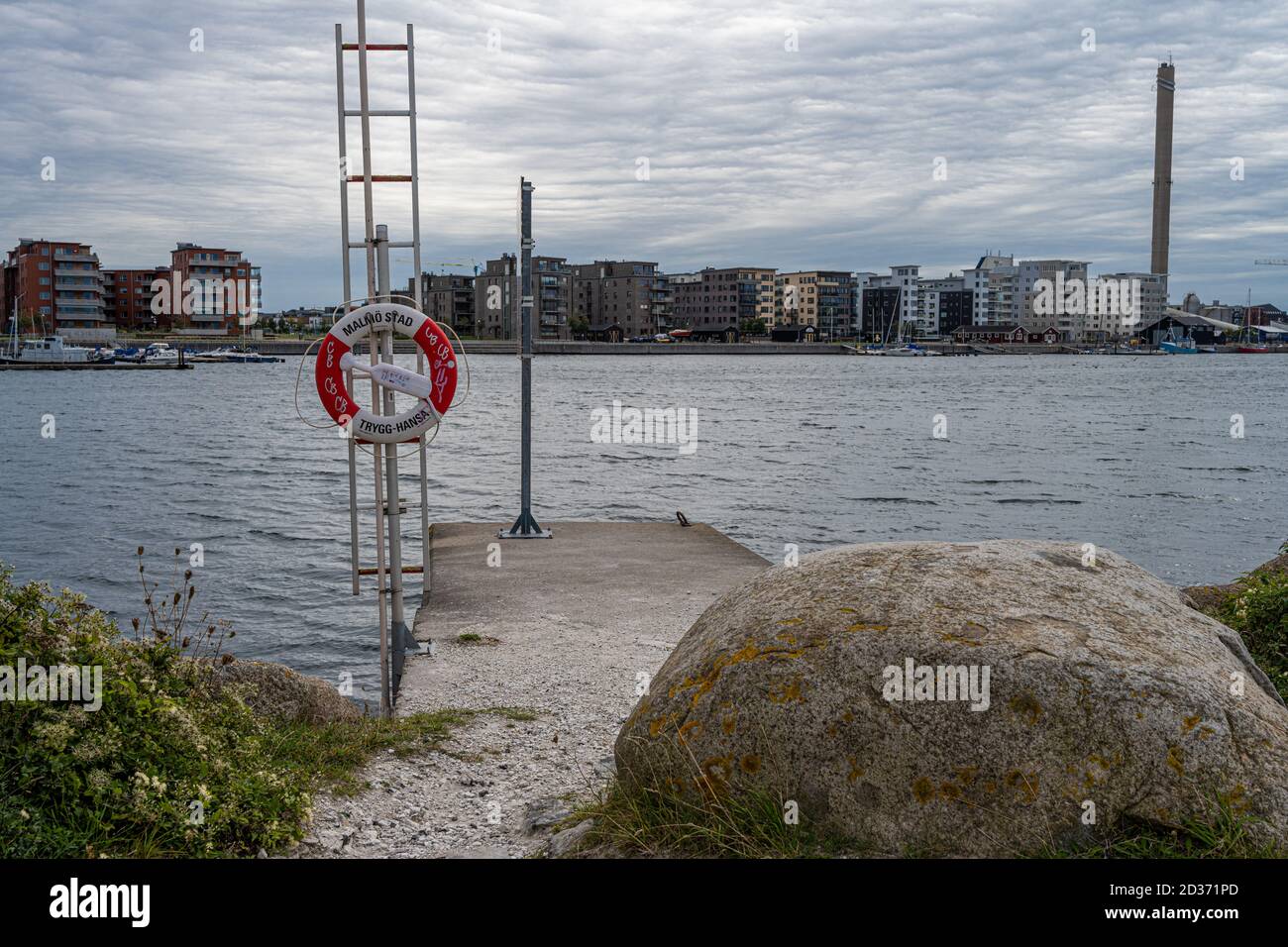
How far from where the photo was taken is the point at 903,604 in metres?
4.65

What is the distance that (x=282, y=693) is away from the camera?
24.1ft

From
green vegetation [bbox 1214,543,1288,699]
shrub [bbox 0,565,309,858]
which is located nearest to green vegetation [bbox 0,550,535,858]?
shrub [bbox 0,565,309,858]

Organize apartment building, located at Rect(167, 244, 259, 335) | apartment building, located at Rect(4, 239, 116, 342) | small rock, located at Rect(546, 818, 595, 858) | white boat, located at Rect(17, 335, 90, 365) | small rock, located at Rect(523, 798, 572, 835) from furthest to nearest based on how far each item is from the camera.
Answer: apartment building, located at Rect(167, 244, 259, 335) < apartment building, located at Rect(4, 239, 116, 342) < white boat, located at Rect(17, 335, 90, 365) < small rock, located at Rect(523, 798, 572, 835) < small rock, located at Rect(546, 818, 595, 858)

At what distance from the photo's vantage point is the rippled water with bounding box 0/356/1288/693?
824 inches

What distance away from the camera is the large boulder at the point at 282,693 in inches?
280

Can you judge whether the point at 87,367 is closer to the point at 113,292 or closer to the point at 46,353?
the point at 46,353

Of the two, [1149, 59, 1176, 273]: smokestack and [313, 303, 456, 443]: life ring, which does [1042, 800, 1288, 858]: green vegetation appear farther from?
[1149, 59, 1176, 273]: smokestack

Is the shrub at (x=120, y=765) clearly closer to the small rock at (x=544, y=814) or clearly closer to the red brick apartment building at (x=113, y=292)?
the small rock at (x=544, y=814)

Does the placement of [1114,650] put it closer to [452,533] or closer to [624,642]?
[624,642]

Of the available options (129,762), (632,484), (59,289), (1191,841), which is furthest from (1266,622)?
(59,289)

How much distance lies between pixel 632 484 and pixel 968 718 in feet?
101

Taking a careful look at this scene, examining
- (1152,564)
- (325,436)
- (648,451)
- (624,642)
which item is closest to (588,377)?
(325,436)

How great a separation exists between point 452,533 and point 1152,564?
14777mm

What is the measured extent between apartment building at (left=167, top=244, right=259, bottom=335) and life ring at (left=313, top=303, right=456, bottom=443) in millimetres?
165760
